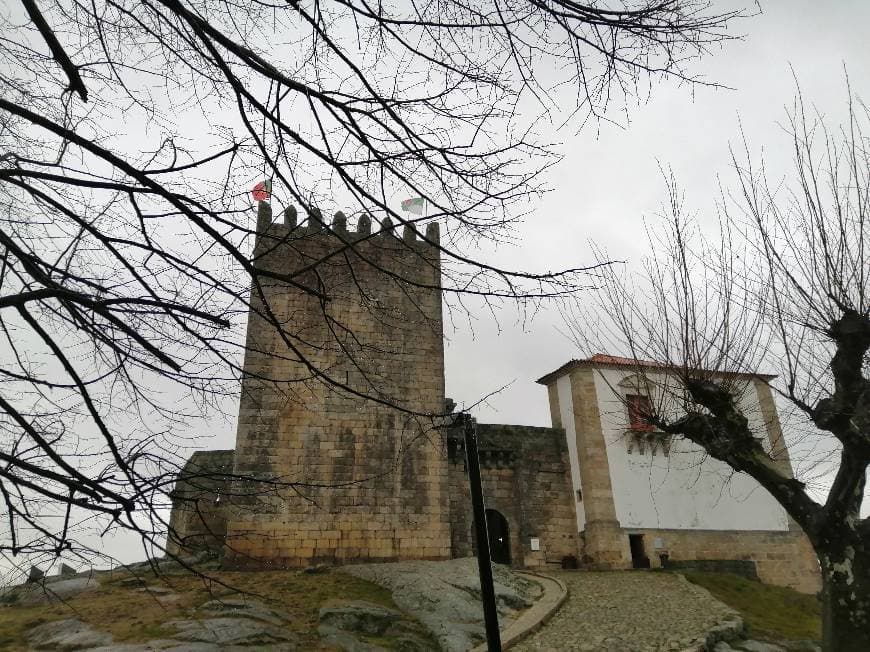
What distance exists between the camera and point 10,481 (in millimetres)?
2852

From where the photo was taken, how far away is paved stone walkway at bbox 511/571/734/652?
8.93 metres

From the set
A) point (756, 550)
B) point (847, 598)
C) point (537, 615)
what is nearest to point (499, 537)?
point (756, 550)

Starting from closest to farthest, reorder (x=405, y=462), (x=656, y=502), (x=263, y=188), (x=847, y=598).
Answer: (x=263, y=188), (x=847, y=598), (x=405, y=462), (x=656, y=502)

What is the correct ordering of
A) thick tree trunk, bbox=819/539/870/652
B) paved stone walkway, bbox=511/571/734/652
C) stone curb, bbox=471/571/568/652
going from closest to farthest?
thick tree trunk, bbox=819/539/870/652
paved stone walkway, bbox=511/571/734/652
stone curb, bbox=471/571/568/652

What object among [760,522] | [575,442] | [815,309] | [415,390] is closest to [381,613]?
[415,390]

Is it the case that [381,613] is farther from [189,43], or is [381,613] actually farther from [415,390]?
[189,43]

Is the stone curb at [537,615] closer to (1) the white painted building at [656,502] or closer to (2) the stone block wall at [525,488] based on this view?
(2) the stone block wall at [525,488]

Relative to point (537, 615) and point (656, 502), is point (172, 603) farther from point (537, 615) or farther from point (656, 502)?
point (656, 502)

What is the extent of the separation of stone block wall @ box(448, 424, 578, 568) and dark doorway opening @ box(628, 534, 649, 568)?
1535mm

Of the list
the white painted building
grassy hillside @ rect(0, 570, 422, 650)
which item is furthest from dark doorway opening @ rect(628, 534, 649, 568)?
grassy hillside @ rect(0, 570, 422, 650)

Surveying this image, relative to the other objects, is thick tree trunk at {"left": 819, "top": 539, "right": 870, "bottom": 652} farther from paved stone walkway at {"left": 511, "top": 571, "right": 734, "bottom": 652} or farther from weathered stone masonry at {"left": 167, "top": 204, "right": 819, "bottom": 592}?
weathered stone masonry at {"left": 167, "top": 204, "right": 819, "bottom": 592}

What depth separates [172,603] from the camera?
10070 mm

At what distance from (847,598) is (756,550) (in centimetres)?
1391

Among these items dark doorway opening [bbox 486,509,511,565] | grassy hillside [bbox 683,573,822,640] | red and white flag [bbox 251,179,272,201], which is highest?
red and white flag [bbox 251,179,272,201]
